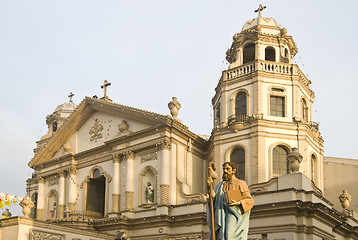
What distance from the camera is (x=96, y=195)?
33188mm

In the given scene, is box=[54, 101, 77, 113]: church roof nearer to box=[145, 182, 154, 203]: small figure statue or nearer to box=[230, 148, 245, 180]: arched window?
box=[145, 182, 154, 203]: small figure statue

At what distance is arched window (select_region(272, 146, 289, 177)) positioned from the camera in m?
28.1

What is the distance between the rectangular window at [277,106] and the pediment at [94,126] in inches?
238

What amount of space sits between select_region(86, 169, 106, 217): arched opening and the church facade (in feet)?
0.21

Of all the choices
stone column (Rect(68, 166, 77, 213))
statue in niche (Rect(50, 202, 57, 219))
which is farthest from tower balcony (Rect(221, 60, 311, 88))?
statue in niche (Rect(50, 202, 57, 219))

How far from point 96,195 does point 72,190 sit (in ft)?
5.19

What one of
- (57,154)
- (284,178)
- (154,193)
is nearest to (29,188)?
(57,154)

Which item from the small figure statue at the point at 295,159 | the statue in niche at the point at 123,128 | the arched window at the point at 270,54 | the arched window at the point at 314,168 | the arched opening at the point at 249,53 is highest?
the arched opening at the point at 249,53

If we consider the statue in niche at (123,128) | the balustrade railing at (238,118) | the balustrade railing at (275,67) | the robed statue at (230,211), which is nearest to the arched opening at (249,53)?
the balustrade railing at (275,67)

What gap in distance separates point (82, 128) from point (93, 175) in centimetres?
362

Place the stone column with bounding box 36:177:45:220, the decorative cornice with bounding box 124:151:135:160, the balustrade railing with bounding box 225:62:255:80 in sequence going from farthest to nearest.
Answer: the stone column with bounding box 36:177:45:220, the balustrade railing with bounding box 225:62:255:80, the decorative cornice with bounding box 124:151:135:160

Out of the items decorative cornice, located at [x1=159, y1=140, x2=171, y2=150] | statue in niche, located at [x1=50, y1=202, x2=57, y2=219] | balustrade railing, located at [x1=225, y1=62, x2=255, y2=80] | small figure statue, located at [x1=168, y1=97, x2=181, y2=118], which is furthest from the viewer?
statue in niche, located at [x1=50, y1=202, x2=57, y2=219]

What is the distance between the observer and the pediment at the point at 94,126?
30156 mm

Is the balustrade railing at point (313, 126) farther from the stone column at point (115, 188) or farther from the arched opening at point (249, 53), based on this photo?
the stone column at point (115, 188)
